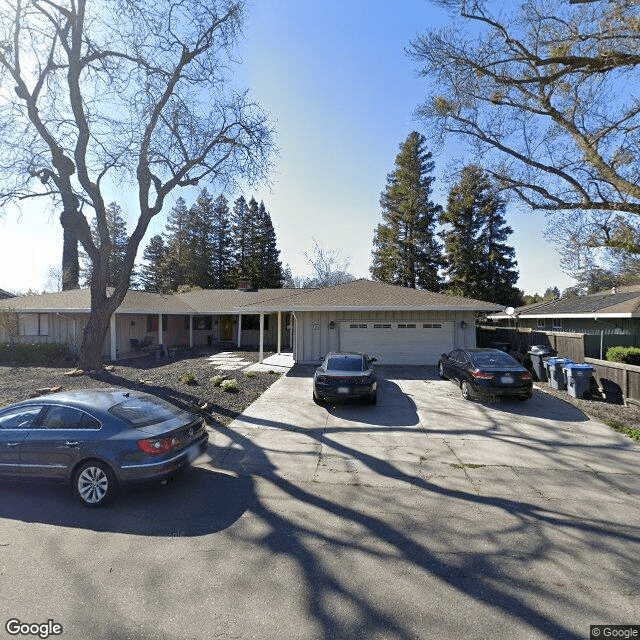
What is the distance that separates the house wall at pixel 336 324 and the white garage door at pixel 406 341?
25cm

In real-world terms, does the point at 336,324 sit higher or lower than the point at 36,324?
lower

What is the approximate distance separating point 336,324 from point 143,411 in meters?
11.9

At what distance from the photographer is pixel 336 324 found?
55.2ft

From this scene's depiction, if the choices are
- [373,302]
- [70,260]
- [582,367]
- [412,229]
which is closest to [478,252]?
[412,229]

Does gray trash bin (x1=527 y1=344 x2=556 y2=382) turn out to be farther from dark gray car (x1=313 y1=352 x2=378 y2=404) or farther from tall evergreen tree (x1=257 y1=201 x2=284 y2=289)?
tall evergreen tree (x1=257 y1=201 x2=284 y2=289)

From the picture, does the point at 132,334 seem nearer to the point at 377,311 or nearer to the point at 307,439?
the point at 377,311

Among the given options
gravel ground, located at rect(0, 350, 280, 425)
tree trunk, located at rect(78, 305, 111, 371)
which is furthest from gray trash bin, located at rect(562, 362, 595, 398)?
tree trunk, located at rect(78, 305, 111, 371)

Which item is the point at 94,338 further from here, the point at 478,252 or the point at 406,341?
the point at 478,252

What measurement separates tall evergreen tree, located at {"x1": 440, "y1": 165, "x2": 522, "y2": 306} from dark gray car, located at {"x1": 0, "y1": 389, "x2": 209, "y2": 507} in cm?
3344

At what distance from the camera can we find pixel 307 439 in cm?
750

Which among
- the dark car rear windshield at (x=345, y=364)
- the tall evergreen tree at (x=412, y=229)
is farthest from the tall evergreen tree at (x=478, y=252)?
the dark car rear windshield at (x=345, y=364)

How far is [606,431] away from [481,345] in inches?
513

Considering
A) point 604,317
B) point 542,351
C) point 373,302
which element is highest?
point 373,302

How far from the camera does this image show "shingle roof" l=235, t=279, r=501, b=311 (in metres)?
15.7
